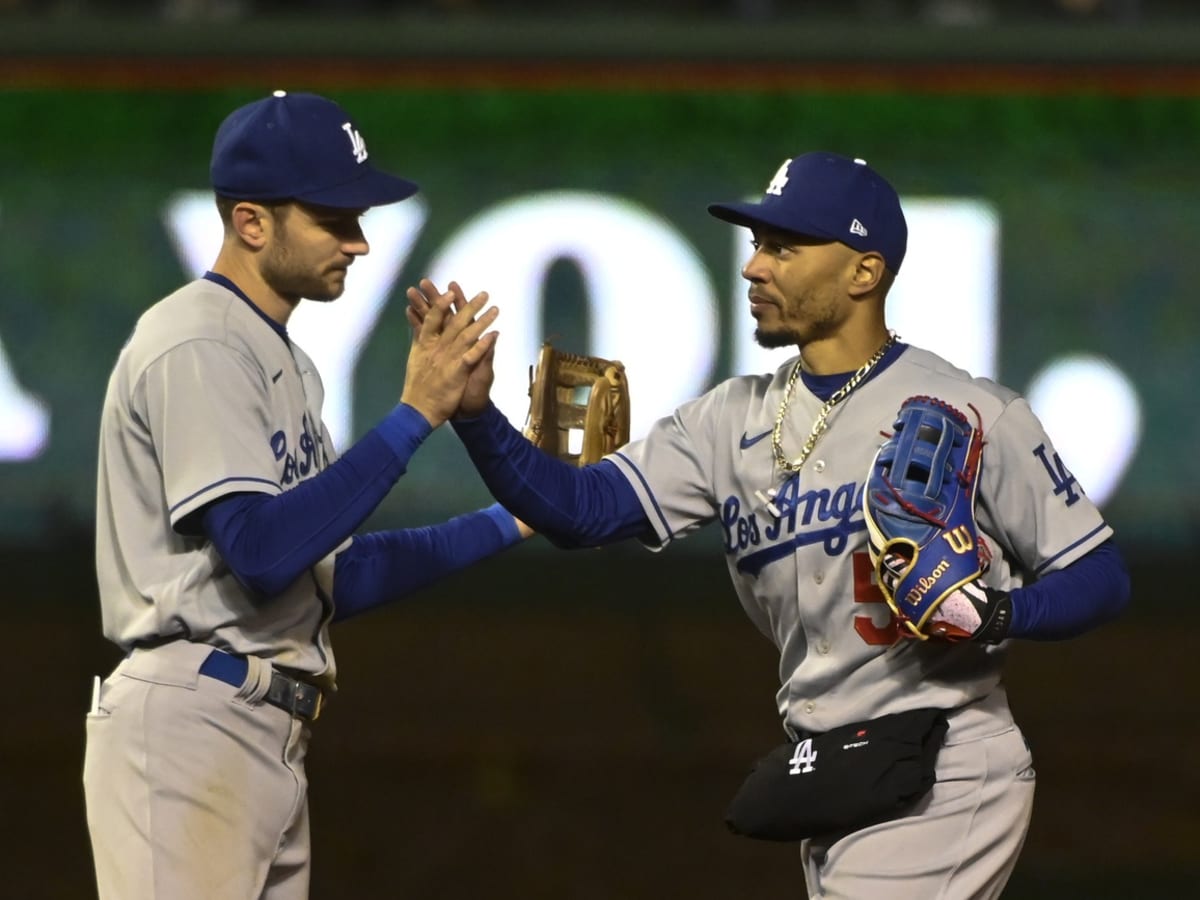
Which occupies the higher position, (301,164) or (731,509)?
(301,164)

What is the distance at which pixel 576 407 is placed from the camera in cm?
332

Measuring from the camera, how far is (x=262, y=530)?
8.63 feet

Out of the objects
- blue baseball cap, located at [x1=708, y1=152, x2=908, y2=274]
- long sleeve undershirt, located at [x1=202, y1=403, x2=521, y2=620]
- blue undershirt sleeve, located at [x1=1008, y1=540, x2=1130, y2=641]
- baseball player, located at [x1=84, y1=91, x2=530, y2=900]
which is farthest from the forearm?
blue undershirt sleeve, located at [x1=1008, y1=540, x2=1130, y2=641]

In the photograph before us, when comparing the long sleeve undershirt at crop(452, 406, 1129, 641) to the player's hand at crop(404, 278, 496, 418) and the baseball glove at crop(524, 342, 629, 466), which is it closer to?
the player's hand at crop(404, 278, 496, 418)

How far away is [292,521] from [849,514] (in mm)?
858

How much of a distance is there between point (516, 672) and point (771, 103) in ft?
7.41

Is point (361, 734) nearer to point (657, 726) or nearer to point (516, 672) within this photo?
point (516, 672)

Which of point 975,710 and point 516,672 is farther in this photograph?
point 516,672

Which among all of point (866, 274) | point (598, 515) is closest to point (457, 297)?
point (598, 515)

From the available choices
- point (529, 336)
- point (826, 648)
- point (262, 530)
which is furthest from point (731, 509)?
point (529, 336)

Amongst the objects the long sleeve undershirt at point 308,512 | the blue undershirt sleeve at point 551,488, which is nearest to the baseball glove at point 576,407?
the blue undershirt sleeve at point 551,488

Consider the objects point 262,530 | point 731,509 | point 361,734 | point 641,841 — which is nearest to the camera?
point 262,530

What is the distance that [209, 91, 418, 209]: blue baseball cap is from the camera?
2850 millimetres

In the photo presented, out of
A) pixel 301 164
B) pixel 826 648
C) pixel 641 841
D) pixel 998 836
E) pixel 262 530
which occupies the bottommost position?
pixel 641 841
